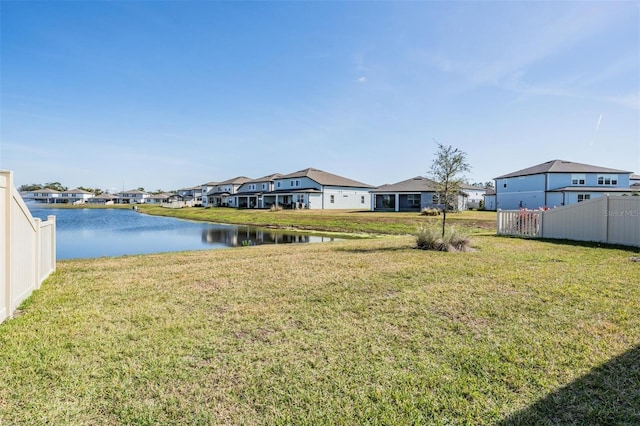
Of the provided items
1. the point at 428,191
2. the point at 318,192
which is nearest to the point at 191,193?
the point at 318,192

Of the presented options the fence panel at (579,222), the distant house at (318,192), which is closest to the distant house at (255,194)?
the distant house at (318,192)

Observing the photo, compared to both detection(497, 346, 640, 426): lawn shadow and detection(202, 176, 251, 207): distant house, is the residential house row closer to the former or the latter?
detection(202, 176, 251, 207): distant house

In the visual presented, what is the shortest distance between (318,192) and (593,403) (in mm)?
44138

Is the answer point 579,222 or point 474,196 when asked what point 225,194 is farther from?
point 579,222

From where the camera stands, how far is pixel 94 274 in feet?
25.2

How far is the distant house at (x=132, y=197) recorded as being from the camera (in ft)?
394

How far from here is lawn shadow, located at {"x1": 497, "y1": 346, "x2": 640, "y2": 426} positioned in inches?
105

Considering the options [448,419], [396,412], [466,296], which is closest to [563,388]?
[448,419]

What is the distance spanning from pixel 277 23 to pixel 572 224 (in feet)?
51.7

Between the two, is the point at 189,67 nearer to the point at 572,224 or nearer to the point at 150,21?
the point at 150,21

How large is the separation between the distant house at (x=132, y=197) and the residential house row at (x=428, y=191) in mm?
69925

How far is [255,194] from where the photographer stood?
2149 inches

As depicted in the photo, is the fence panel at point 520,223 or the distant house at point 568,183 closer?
the fence panel at point 520,223

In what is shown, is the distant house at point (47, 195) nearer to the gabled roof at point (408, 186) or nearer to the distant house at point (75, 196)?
the distant house at point (75, 196)
